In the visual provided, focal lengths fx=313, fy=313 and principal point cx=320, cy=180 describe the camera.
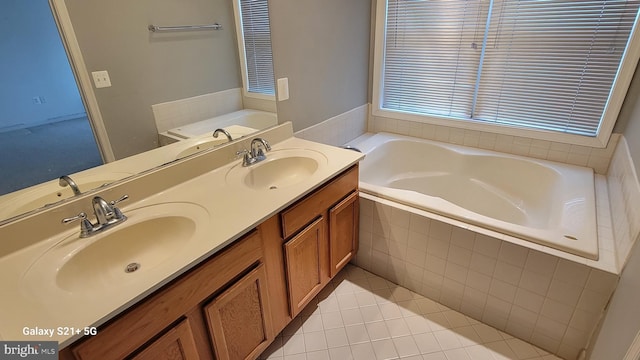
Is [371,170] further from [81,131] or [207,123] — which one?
[81,131]

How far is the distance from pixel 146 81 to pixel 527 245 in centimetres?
184

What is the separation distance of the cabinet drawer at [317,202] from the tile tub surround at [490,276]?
254mm

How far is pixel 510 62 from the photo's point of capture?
2115 mm

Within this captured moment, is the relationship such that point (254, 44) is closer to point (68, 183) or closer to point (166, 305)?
point (68, 183)

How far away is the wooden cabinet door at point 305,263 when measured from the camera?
1.44 meters

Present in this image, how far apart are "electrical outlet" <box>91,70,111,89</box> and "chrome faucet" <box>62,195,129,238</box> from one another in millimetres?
411

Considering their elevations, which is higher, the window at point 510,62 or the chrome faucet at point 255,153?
the window at point 510,62

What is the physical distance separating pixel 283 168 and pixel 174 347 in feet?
3.29

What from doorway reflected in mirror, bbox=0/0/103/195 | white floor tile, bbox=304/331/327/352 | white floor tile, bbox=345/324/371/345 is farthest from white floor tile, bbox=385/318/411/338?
doorway reflected in mirror, bbox=0/0/103/195

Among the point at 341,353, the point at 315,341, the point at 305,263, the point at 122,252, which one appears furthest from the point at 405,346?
the point at 122,252

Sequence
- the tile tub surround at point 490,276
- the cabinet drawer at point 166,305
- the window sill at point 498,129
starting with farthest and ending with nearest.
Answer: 1. the window sill at point 498,129
2. the tile tub surround at point 490,276
3. the cabinet drawer at point 166,305

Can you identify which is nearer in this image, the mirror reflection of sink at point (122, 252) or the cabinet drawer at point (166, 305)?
the cabinet drawer at point (166, 305)

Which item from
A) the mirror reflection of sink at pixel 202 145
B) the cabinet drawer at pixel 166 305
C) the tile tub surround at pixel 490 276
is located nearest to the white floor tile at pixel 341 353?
the tile tub surround at pixel 490 276

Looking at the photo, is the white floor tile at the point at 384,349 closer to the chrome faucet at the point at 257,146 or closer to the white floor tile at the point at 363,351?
the white floor tile at the point at 363,351
